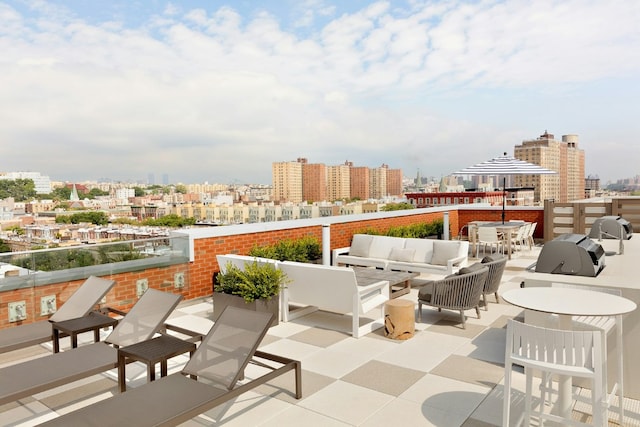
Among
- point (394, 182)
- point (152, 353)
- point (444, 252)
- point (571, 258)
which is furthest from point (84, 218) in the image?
point (571, 258)

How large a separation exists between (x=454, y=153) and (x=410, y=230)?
1228 inches

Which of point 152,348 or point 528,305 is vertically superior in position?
point 528,305

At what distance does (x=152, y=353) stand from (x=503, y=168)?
31.9ft

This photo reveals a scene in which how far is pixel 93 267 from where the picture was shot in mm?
5953

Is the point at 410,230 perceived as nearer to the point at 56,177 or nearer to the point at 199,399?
the point at 199,399

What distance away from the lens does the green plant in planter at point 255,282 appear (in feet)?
18.4

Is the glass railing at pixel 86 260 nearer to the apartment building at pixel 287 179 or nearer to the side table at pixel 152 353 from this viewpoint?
the side table at pixel 152 353

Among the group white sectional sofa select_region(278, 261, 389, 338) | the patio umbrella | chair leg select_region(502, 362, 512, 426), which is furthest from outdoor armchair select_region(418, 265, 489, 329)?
the patio umbrella

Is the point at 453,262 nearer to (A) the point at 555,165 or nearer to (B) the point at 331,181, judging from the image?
(A) the point at 555,165

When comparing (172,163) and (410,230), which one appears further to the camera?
(172,163)

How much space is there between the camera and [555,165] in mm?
34906

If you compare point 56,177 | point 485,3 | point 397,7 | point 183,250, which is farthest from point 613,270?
point 56,177

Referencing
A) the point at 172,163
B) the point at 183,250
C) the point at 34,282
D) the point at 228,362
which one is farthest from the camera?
the point at 172,163

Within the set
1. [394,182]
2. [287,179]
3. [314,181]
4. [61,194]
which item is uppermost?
[287,179]
